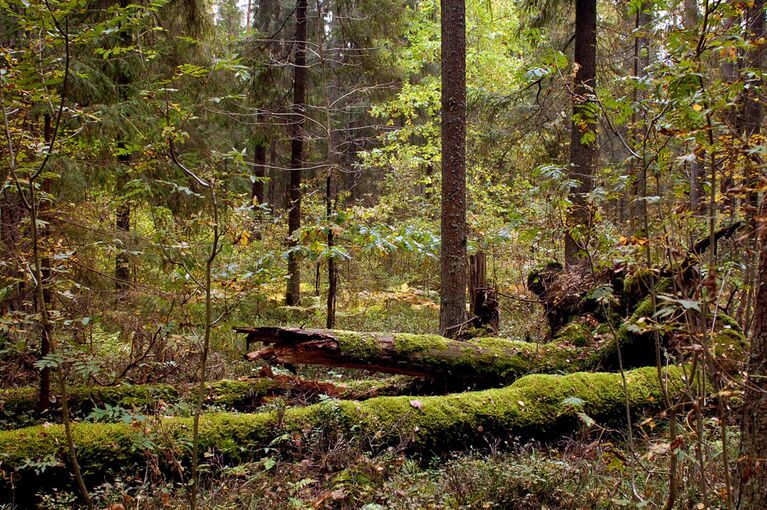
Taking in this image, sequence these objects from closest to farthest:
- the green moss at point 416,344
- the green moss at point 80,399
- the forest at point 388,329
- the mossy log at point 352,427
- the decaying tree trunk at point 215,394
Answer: the forest at point 388,329
the mossy log at point 352,427
the green moss at point 80,399
the decaying tree trunk at point 215,394
the green moss at point 416,344

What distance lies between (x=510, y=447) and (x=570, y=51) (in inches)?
461

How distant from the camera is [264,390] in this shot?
5.84m

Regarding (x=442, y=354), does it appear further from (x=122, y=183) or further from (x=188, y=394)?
(x=122, y=183)

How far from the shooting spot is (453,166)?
7348mm

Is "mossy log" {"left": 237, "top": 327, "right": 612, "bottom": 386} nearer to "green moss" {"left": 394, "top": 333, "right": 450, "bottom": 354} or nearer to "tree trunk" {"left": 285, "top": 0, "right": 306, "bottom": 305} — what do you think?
"green moss" {"left": 394, "top": 333, "right": 450, "bottom": 354}

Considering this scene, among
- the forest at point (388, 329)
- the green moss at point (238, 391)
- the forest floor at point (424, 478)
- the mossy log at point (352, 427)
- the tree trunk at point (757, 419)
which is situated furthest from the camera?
the green moss at point (238, 391)

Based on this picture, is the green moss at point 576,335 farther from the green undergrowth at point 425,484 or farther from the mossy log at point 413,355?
the green undergrowth at point 425,484

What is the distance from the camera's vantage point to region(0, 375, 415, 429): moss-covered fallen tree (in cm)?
480

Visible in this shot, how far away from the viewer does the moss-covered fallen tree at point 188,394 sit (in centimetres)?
480

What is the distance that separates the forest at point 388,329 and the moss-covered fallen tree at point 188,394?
30 mm

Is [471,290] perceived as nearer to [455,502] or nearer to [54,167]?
[455,502]

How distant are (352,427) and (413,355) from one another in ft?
4.88

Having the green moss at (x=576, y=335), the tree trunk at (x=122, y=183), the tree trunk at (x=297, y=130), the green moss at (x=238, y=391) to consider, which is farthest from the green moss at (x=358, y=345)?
the tree trunk at (x=297, y=130)

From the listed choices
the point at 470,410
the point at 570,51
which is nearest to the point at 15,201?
the point at 470,410
